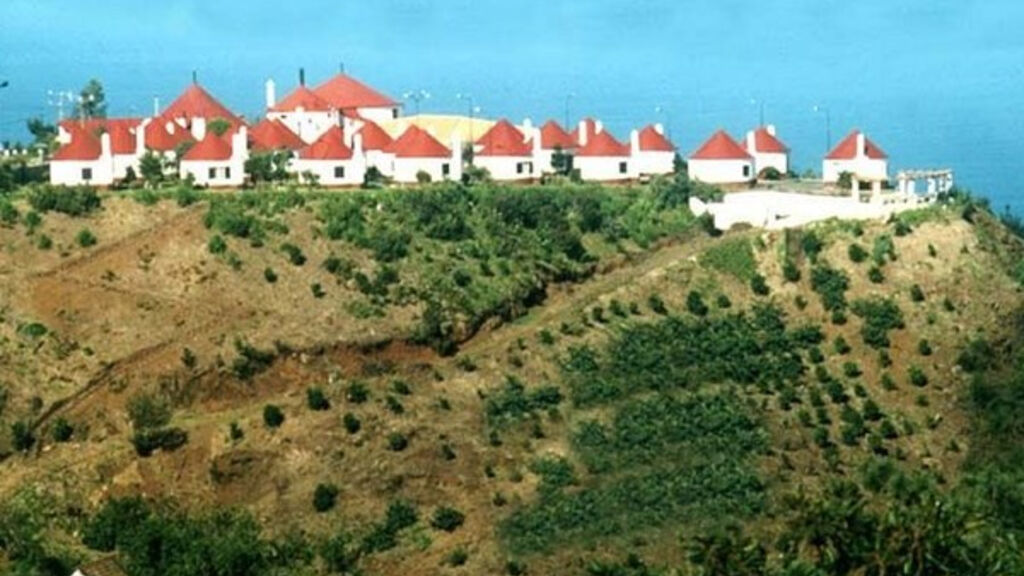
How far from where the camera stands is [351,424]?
46781 mm

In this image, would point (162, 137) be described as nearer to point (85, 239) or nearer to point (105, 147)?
point (105, 147)

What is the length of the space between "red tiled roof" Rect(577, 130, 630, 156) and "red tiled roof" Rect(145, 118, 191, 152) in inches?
391

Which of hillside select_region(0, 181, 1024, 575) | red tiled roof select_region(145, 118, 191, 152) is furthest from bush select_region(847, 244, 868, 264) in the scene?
red tiled roof select_region(145, 118, 191, 152)

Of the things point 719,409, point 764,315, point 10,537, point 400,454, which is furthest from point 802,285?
point 10,537

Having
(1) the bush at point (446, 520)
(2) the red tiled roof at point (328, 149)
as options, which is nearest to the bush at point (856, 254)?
(2) the red tiled roof at point (328, 149)

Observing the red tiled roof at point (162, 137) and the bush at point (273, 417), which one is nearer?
Result: the bush at point (273, 417)

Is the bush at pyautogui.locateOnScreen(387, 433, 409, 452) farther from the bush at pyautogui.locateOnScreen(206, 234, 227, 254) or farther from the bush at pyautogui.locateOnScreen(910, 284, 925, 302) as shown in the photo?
the bush at pyautogui.locateOnScreen(910, 284, 925, 302)

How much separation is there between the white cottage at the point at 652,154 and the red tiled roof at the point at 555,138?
1661 mm

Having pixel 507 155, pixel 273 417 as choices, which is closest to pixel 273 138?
pixel 507 155

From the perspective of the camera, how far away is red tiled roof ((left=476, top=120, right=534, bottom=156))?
2470 inches

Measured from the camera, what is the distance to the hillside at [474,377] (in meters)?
43.7

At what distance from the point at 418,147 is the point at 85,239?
11.1 m

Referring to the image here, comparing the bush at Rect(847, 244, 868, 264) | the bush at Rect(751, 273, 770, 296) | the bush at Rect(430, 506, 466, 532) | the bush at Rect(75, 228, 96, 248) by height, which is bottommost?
the bush at Rect(430, 506, 466, 532)

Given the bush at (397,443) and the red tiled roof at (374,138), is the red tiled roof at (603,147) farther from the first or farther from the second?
the bush at (397,443)
